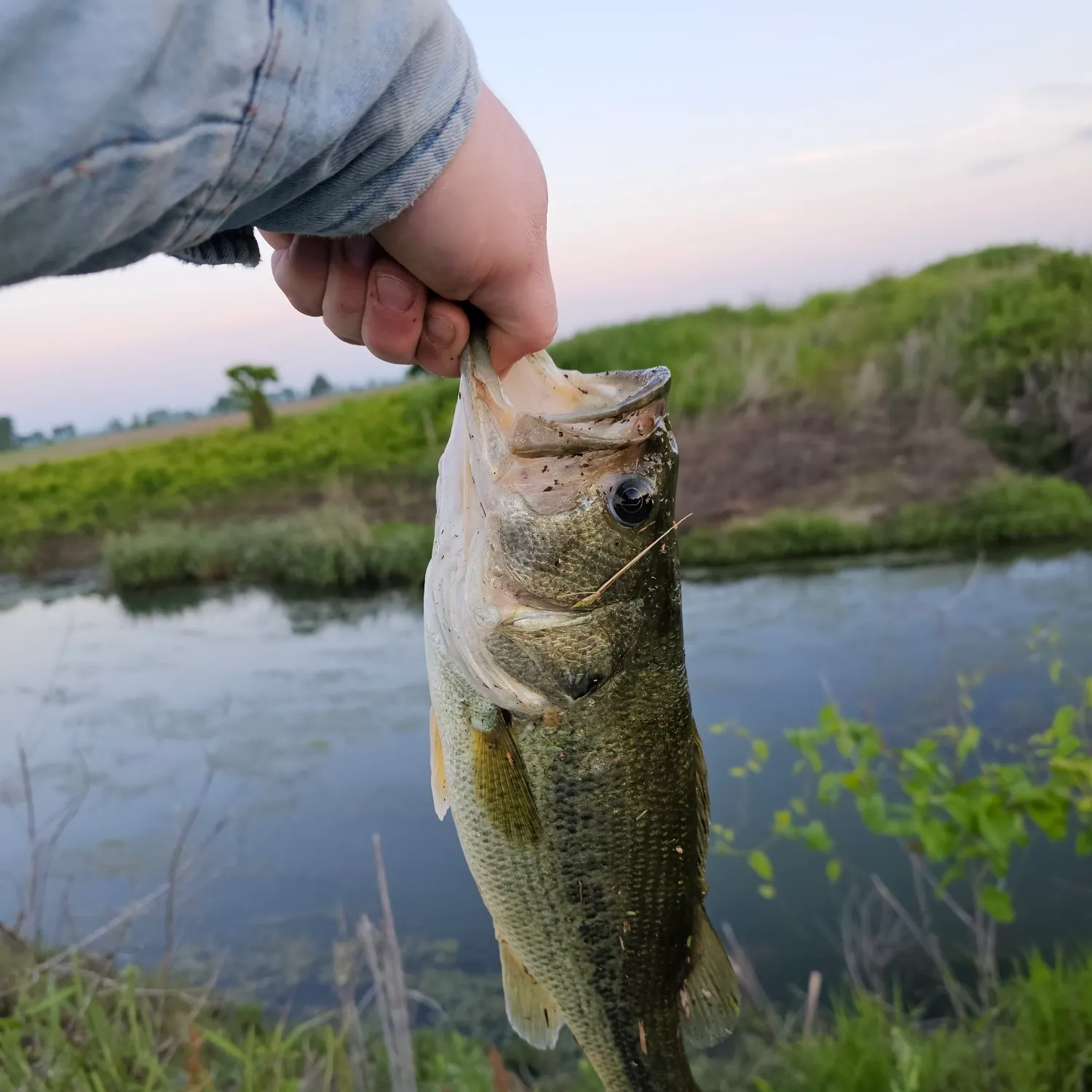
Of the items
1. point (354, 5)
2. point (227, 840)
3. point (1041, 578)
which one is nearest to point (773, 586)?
point (1041, 578)

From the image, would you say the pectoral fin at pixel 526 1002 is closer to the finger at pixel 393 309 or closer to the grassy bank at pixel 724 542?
the finger at pixel 393 309

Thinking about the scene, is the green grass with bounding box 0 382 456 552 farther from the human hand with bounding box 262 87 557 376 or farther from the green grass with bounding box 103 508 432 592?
the human hand with bounding box 262 87 557 376

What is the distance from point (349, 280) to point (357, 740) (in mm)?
5626

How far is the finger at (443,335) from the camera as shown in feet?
3.78

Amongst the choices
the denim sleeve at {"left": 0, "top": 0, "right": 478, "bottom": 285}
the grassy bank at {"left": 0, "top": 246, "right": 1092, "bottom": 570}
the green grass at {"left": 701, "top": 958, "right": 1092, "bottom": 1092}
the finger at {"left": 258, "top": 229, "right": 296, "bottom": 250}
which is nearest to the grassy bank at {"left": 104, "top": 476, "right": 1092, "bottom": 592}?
the grassy bank at {"left": 0, "top": 246, "right": 1092, "bottom": 570}

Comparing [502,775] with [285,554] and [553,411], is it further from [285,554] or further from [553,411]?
[285,554]

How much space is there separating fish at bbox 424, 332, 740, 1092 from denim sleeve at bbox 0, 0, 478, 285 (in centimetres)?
52

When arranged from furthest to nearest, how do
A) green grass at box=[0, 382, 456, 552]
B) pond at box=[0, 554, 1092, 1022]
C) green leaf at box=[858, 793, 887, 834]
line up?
green grass at box=[0, 382, 456, 552], pond at box=[0, 554, 1092, 1022], green leaf at box=[858, 793, 887, 834]

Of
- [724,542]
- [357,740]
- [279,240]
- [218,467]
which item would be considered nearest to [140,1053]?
[279,240]

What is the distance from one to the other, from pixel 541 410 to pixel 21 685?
8.16 meters

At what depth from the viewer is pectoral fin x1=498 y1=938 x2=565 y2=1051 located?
1.56 m

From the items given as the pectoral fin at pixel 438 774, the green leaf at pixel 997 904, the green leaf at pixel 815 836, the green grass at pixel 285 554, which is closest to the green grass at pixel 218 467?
the green grass at pixel 285 554

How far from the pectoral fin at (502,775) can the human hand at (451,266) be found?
614mm

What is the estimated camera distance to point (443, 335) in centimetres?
118
